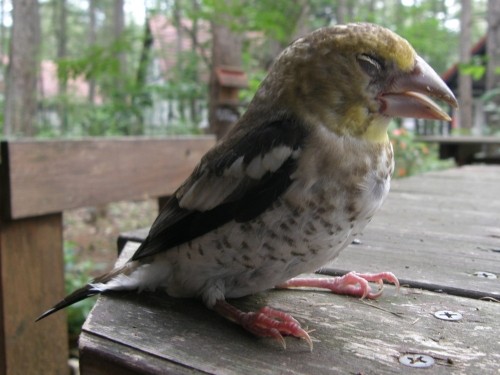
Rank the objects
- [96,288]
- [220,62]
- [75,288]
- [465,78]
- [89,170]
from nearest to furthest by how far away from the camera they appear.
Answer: [96,288], [89,170], [75,288], [220,62], [465,78]

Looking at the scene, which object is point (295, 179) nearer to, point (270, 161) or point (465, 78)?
point (270, 161)

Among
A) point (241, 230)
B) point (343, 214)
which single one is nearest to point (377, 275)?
point (343, 214)

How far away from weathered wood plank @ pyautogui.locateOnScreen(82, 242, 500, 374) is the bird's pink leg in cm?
3

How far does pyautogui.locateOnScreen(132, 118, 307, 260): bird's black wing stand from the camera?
1.43 metres

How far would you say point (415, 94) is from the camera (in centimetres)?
154

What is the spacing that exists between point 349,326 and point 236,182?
0.50 meters

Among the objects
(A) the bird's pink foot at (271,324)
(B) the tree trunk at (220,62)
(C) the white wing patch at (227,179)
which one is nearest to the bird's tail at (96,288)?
(C) the white wing patch at (227,179)

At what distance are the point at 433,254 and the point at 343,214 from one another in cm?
85

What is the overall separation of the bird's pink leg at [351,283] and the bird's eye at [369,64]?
635mm

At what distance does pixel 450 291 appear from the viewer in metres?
1.68

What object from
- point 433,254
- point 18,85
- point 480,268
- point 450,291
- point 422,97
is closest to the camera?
point 422,97

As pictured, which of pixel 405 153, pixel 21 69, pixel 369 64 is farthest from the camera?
pixel 21 69

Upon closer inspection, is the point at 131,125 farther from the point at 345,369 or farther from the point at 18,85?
the point at 345,369

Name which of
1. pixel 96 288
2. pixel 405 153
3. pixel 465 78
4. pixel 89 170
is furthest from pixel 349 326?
pixel 465 78
